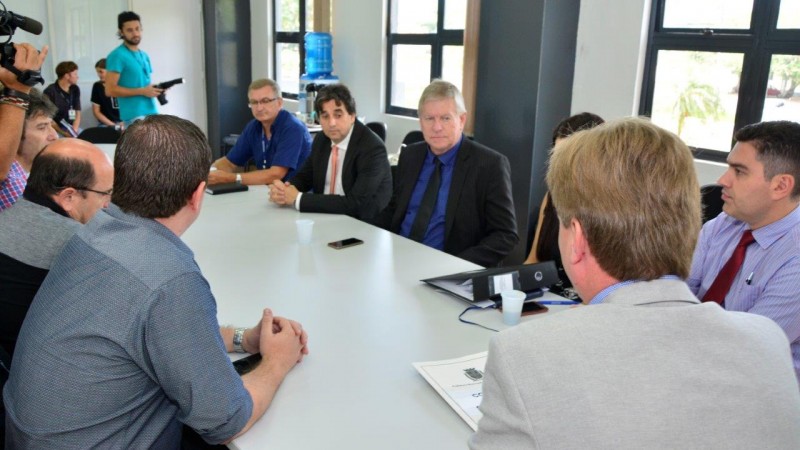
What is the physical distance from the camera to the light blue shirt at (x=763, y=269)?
1.79 metres

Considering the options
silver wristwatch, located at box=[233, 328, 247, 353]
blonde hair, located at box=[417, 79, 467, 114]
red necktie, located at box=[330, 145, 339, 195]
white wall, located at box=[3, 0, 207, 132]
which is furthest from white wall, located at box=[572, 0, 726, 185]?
white wall, located at box=[3, 0, 207, 132]

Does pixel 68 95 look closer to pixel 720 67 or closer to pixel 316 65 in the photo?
pixel 316 65

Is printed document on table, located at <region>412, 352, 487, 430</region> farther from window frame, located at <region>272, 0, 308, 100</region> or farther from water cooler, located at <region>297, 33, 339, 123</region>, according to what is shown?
window frame, located at <region>272, 0, 308, 100</region>

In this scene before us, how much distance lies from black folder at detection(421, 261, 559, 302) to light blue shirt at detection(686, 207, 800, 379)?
0.46 m

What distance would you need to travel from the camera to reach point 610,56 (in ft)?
13.6

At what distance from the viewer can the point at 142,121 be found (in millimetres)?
1418

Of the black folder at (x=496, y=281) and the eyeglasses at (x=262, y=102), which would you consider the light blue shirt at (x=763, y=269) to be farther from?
the eyeglasses at (x=262, y=102)

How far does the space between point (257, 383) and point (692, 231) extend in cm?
97

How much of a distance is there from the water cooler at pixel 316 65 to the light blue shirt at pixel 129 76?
152 centimetres

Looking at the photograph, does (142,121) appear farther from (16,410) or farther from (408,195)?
(408,195)

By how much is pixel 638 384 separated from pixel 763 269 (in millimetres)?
1349

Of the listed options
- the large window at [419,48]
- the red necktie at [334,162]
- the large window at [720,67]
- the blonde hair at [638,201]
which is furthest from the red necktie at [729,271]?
the large window at [419,48]

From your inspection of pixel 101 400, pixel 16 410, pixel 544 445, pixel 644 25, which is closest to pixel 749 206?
pixel 544 445

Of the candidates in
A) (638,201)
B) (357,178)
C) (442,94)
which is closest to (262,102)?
(357,178)
